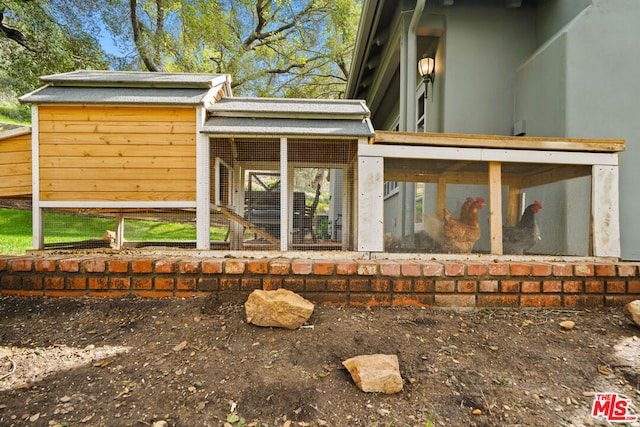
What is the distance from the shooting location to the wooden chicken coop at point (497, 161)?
2123mm

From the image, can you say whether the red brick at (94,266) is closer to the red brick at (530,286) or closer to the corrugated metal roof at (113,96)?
the corrugated metal roof at (113,96)

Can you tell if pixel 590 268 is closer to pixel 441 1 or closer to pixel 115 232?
pixel 441 1

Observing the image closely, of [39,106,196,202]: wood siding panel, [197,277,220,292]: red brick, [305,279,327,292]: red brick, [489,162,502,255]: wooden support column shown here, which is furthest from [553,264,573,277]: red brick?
[39,106,196,202]: wood siding panel

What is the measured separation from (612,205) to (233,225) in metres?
2.96

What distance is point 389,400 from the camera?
1216mm

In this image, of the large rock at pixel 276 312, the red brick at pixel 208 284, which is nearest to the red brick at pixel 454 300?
the large rock at pixel 276 312

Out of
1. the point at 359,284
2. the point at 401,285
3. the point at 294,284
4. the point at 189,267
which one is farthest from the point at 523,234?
the point at 189,267

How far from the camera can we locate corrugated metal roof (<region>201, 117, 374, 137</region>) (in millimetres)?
2166

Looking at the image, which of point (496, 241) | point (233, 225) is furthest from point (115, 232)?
point (496, 241)

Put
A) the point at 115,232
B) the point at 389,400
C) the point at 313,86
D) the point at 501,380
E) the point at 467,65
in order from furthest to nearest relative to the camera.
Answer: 1. the point at 313,86
2. the point at 467,65
3. the point at 115,232
4. the point at 501,380
5. the point at 389,400

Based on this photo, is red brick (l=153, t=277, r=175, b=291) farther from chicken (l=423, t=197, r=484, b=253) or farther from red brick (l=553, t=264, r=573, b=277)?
red brick (l=553, t=264, r=573, b=277)

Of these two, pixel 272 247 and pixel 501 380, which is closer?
pixel 501 380

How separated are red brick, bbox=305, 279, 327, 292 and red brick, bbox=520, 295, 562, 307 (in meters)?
1.25

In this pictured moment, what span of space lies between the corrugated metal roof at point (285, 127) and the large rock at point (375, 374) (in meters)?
1.45
